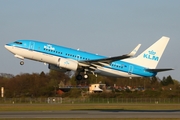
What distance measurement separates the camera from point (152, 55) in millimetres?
60656

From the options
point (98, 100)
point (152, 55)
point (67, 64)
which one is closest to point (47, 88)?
point (98, 100)

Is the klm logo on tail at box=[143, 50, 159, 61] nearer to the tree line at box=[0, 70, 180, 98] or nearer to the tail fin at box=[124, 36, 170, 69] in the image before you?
the tail fin at box=[124, 36, 170, 69]

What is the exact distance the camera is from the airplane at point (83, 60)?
52.4 metres

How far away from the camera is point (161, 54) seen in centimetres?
6172

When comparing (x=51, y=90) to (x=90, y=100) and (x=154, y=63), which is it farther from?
(x=154, y=63)

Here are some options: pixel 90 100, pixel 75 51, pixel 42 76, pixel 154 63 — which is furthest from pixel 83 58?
pixel 42 76

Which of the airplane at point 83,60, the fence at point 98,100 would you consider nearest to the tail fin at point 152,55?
the airplane at point 83,60

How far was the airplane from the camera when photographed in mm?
52375

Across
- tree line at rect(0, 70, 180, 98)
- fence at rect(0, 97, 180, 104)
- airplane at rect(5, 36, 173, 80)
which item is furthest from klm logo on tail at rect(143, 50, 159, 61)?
tree line at rect(0, 70, 180, 98)

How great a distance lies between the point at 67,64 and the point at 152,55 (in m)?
13.8

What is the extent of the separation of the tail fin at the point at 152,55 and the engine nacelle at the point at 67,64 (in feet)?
26.1

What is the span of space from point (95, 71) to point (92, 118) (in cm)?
1584

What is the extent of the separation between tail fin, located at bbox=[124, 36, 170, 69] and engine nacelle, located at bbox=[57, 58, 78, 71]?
796 cm

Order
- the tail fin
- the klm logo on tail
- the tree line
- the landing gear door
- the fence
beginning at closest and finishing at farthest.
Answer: the landing gear door < the tail fin < the klm logo on tail < the fence < the tree line
